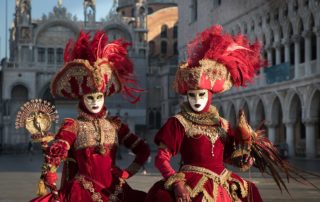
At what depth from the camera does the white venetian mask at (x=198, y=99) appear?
6.06 m

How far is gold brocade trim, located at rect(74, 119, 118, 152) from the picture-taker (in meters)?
6.52

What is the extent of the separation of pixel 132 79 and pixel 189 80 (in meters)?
1.07

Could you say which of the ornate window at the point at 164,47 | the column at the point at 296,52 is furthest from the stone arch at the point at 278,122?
the ornate window at the point at 164,47

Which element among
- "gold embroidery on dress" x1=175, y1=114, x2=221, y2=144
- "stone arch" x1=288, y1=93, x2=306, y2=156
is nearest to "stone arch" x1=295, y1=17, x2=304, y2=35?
"stone arch" x1=288, y1=93, x2=306, y2=156

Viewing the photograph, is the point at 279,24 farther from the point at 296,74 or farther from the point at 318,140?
the point at 318,140

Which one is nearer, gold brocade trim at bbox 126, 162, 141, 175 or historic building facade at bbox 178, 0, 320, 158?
gold brocade trim at bbox 126, 162, 141, 175

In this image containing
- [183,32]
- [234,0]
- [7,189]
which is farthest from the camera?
[183,32]

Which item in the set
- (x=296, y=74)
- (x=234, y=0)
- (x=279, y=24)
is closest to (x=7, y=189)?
(x=296, y=74)

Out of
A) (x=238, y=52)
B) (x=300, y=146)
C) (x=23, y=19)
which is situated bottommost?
(x=300, y=146)

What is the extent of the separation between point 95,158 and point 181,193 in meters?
1.24

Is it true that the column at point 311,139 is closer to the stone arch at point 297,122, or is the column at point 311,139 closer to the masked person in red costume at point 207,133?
the stone arch at point 297,122

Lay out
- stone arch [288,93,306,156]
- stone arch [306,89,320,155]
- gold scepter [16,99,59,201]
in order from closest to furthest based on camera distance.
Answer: gold scepter [16,99,59,201] < stone arch [306,89,320,155] < stone arch [288,93,306,156]

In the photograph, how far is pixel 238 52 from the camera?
6.25m

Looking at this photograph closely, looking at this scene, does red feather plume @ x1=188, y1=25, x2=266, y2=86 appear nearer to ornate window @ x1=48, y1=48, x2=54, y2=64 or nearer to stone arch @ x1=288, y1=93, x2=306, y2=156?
stone arch @ x1=288, y1=93, x2=306, y2=156
